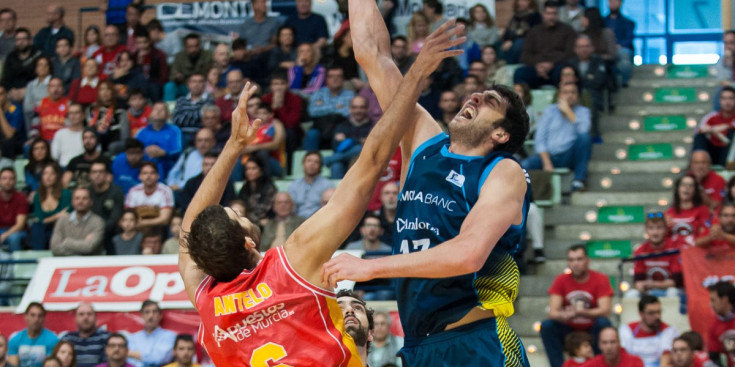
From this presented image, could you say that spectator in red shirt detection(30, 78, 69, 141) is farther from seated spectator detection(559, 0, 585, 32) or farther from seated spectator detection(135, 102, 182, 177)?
seated spectator detection(559, 0, 585, 32)

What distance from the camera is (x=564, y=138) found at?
1222 cm

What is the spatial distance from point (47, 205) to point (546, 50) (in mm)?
6348

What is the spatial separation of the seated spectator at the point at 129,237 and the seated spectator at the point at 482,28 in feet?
16.4

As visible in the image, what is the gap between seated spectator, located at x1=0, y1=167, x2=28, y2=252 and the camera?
43.1 feet

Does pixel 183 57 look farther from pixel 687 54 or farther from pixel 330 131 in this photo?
pixel 687 54

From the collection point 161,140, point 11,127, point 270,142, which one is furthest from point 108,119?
point 270,142

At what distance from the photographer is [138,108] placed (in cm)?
1424

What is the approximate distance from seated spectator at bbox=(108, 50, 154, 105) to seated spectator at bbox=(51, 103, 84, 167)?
665 millimetres

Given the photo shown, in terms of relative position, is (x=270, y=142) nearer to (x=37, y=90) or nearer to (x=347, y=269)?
(x=37, y=90)

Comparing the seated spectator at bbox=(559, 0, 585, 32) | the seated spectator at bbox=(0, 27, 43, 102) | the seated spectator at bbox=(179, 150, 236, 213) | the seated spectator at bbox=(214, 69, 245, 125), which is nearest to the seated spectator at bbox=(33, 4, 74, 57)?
the seated spectator at bbox=(0, 27, 43, 102)

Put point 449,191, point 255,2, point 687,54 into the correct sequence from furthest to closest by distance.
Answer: point 687,54, point 255,2, point 449,191

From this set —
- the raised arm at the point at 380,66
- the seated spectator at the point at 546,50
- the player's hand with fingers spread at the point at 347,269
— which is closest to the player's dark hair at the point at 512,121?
the raised arm at the point at 380,66

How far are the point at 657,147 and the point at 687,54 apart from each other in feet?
19.0

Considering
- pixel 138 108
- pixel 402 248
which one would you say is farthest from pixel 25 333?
pixel 402 248
